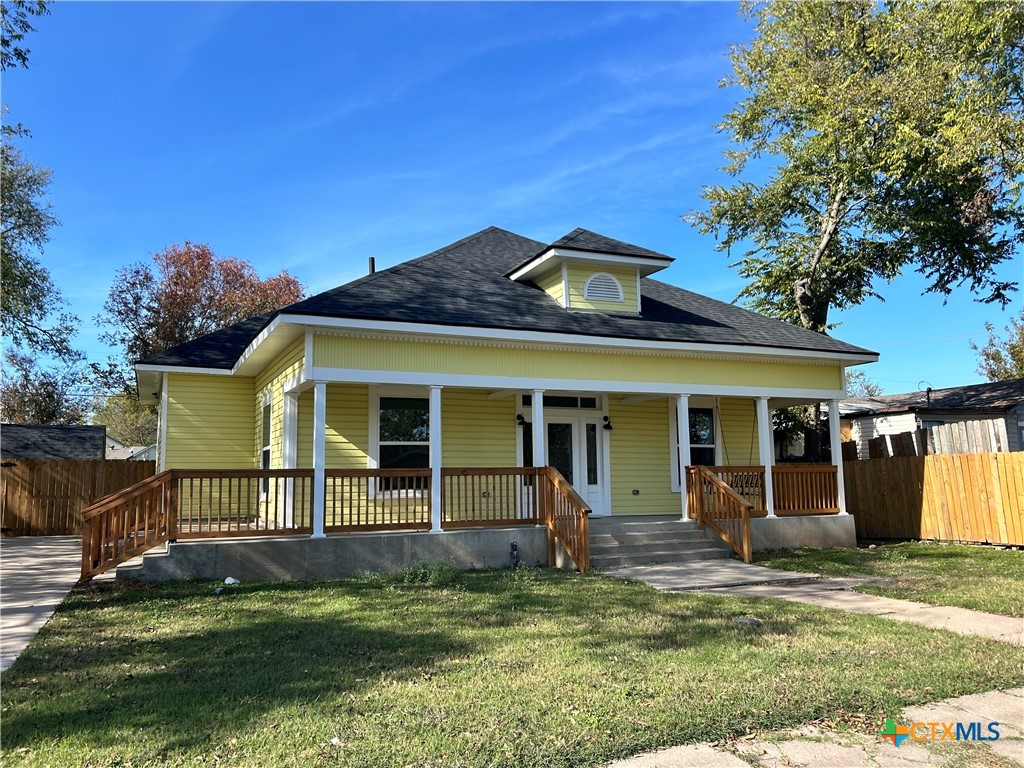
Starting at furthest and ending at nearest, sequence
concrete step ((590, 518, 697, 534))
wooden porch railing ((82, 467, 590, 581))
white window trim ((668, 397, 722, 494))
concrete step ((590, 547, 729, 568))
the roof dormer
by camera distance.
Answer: white window trim ((668, 397, 722, 494)), the roof dormer, concrete step ((590, 518, 697, 534)), concrete step ((590, 547, 729, 568)), wooden porch railing ((82, 467, 590, 581))

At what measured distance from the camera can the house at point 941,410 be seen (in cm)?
1934

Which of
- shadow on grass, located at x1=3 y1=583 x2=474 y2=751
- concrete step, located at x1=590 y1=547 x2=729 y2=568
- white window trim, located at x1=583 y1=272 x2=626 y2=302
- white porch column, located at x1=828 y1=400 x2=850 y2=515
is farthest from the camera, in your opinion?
white porch column, located at x1=828 y1=400 x2=850 y2=515

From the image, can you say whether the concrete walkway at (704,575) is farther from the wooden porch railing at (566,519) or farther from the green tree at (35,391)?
the green tree at (35,391)

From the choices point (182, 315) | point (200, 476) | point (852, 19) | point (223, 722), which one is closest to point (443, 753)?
point (223, 722)

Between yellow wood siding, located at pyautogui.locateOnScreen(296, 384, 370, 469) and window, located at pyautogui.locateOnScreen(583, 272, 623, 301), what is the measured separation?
4480mm

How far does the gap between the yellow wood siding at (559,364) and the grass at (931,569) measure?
330cm

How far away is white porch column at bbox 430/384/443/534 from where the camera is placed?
32.9 feet

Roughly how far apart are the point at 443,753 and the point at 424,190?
49.6 feet

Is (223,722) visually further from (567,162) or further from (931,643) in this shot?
(567,162)

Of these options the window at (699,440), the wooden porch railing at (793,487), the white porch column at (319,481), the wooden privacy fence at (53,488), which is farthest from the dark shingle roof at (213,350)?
the wooden porch railing at (793,487)

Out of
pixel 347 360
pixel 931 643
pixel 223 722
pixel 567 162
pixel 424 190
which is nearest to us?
pixel 223 722

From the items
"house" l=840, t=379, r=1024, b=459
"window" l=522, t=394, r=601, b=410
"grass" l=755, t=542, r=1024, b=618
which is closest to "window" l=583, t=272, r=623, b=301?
"window" l=522, t=394, r=601, b=410

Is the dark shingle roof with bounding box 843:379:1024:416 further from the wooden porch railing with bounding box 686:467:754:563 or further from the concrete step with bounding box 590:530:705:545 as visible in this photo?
the concrete step with bounding box 590:530:705:545

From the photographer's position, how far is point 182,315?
1219 inches
